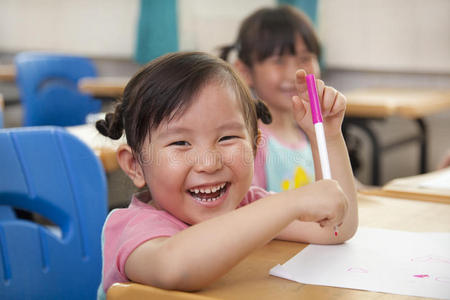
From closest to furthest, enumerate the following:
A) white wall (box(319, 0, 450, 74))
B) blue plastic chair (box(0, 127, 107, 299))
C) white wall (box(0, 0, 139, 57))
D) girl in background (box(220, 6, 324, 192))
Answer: blue plastic chair (box(0, 127, 107, 299)) → girl in background (box(220, 6, 324, 192)) → white wall (box(319, 0, 450, 74)) → white wall (box(0, 0, 139, 57))

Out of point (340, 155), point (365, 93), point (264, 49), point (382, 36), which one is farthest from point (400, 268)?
point (382, 36)

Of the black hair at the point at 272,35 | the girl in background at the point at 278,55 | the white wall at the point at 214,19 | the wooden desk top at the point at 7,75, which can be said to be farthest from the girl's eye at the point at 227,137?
the wooden desk top at the point at 7,75

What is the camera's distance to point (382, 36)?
3.60m

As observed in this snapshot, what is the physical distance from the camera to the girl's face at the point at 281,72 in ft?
6.50

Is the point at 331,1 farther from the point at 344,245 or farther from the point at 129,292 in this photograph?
the point at 129,292

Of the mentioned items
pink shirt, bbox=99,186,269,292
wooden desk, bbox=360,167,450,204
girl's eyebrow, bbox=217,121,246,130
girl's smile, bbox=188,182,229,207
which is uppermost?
girl's eyebrow, bbox=217,121,246,130

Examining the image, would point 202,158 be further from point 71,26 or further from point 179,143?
point 71,26

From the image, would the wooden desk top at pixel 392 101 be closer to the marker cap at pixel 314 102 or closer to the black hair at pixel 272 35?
the black hair at pixel 272 35

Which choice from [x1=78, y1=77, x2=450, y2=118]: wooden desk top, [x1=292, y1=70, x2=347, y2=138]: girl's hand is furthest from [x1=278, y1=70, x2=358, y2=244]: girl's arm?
[x1=78, y1=77, x2=450, y2=118]: wooden desk top

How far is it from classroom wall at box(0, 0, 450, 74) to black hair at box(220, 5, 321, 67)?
1.65 metres

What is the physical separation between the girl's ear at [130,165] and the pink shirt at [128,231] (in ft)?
0.12

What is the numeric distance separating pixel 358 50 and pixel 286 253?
298 cm

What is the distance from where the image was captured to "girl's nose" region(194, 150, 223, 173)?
2.93 ft

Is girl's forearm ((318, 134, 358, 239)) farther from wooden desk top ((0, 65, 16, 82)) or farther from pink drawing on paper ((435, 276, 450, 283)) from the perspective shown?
wooden desk top ((0, 65, 16, 82))
